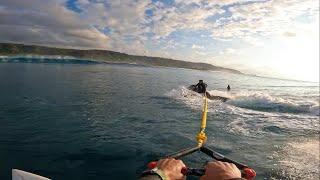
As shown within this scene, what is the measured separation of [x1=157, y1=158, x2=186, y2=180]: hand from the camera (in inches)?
143

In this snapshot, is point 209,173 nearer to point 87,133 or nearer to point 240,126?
point 87,133

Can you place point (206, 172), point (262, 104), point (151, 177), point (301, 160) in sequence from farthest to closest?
1. point (262, 104)
2. point (301, 160)
3. point (206, 172)
4. point (151, 177)

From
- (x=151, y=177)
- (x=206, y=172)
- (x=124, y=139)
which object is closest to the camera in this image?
(x=151, y=177)

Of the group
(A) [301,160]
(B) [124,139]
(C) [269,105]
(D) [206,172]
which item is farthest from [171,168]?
(C) [269,105]

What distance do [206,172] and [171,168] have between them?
0.44m

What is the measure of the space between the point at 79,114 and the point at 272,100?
80.4 ft

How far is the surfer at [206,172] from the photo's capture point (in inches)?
131

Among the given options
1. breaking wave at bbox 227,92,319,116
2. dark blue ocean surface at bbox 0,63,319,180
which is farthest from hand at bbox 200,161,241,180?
breaking wave at bbox 227,92,319,116

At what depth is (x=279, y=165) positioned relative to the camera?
1255cm

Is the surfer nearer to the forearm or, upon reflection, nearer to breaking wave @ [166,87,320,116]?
the forearm

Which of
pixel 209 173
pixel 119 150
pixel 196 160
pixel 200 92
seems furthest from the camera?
pixel 200 92

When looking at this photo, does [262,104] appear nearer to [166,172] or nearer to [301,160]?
[301,160]

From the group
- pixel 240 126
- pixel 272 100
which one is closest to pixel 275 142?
pixel 240 126

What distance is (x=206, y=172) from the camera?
11.6 ft
